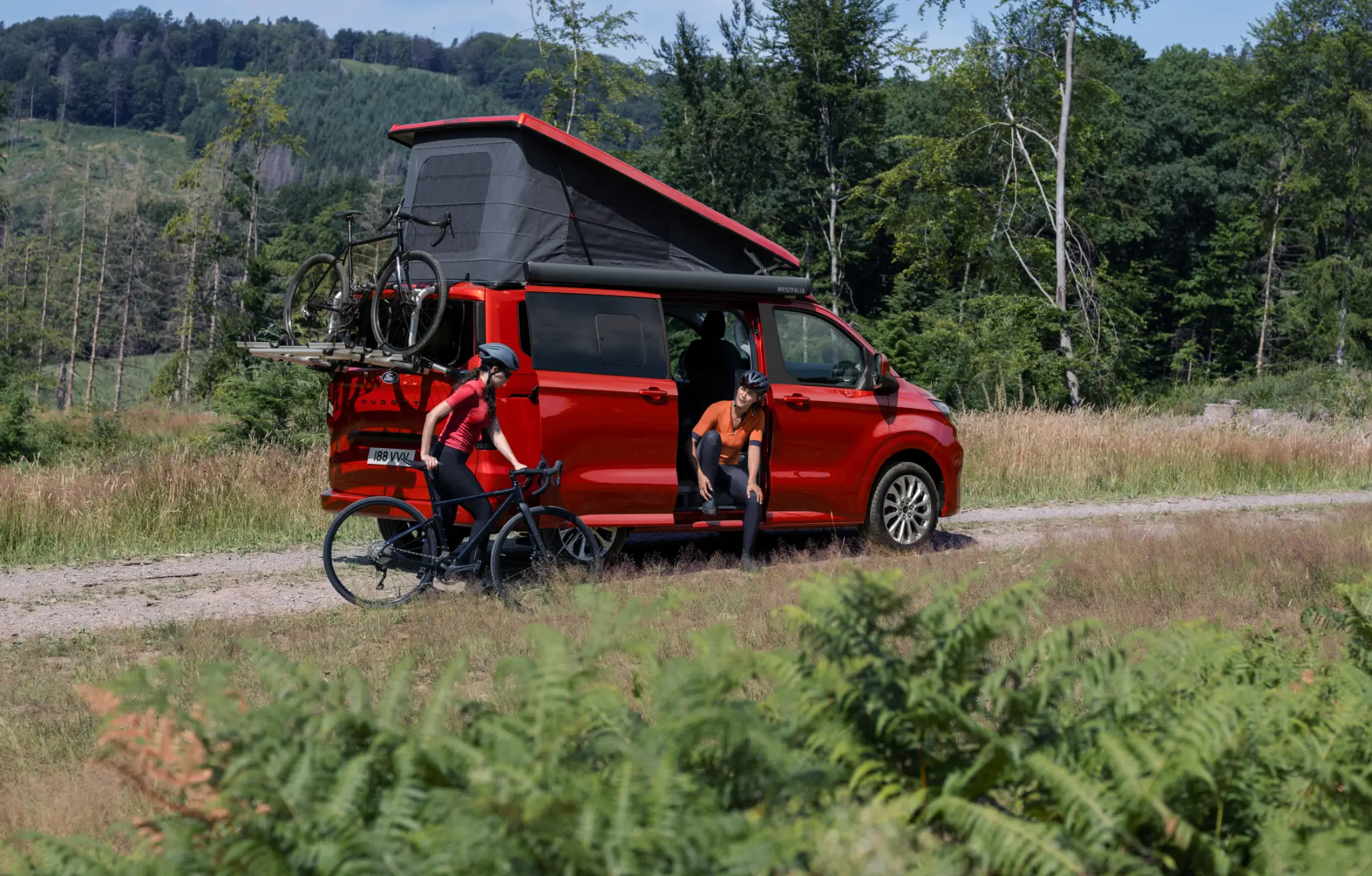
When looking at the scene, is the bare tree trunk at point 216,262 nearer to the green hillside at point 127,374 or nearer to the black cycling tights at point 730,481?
the green hillside at point 127,374

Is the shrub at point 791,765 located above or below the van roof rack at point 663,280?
below

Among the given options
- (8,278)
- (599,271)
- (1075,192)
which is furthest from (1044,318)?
(8,278)

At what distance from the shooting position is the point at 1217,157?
62.4 m

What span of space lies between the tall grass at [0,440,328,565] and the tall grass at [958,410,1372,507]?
778 centimetres

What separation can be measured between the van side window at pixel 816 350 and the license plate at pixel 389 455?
3212 millimetres

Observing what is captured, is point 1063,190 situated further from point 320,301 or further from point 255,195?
point 320,301

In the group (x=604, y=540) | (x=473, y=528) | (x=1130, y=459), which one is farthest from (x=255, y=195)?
(x=473, y=528)

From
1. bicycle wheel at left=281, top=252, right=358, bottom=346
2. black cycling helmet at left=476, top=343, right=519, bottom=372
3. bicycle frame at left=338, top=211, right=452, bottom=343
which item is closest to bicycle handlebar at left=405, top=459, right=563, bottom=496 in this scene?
black cycling helmet at left=476, top=343, right=519, bottom=372

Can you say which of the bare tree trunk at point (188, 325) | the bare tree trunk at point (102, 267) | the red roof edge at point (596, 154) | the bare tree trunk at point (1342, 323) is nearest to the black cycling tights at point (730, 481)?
the red roof edge at point (596, 154)

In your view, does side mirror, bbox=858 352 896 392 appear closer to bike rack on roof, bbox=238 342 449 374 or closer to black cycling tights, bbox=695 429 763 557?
black cycling tights, bbox=695 429 763 557

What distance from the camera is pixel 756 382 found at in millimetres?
10094

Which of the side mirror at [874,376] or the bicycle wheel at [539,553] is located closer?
the bicycle wheel at [539,553]

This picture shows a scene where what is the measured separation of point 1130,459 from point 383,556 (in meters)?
12.1

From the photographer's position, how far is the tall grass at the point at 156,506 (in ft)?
37.2
